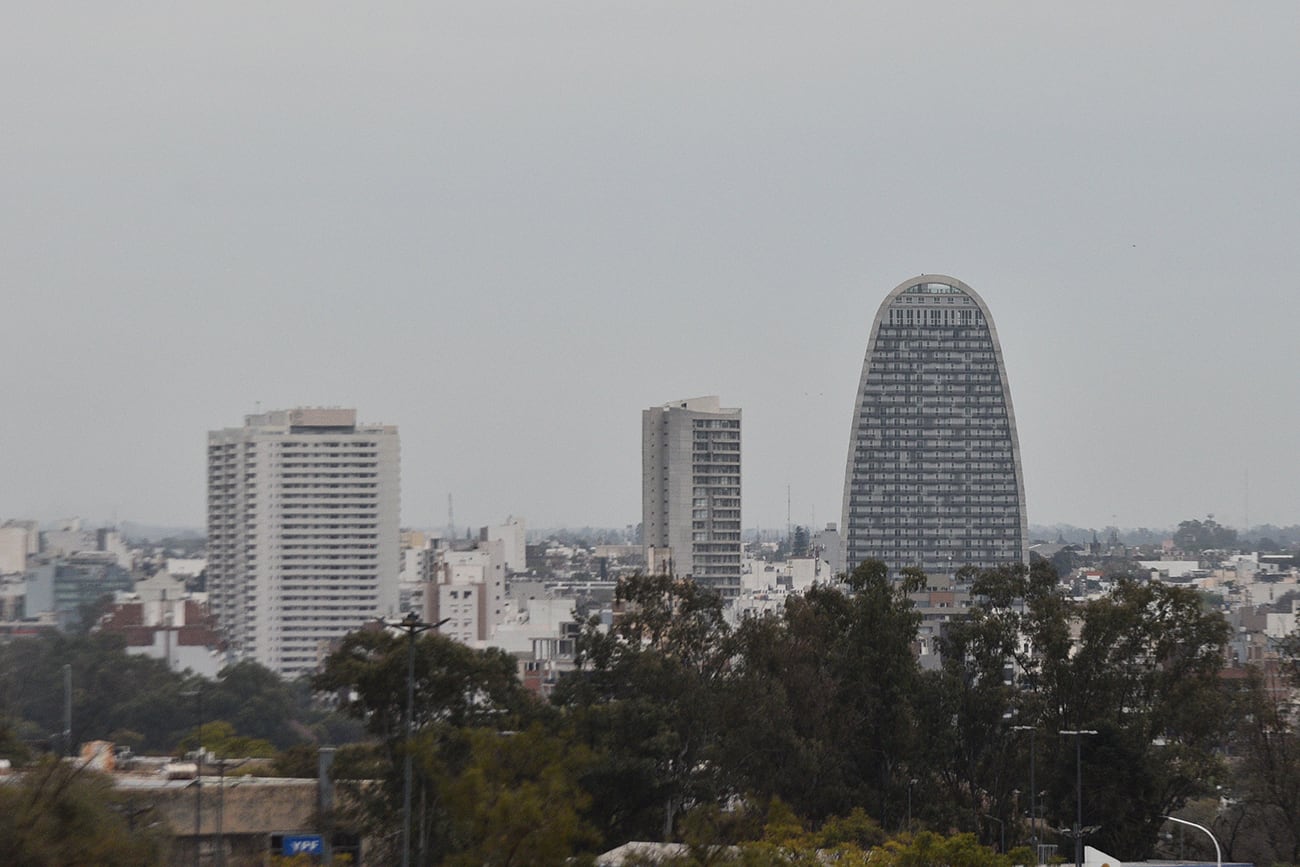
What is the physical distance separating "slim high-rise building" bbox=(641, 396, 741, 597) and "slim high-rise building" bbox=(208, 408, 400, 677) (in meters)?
17.6

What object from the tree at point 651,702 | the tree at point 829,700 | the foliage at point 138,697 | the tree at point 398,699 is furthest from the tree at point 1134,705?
the foliage at point 138,697

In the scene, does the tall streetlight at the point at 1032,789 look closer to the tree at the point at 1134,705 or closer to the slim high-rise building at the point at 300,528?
the tree at the point at 1134,705

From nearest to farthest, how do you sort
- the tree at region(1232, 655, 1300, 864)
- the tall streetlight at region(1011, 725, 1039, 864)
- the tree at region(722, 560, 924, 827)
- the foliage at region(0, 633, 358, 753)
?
the tall streetlight at region(1011, 725, 1039, 864), the tree at region(722, 560, 924, 827), the tree at region(1232, 655, 1300, 864), the foliage at region(0, 633, 358, 753)

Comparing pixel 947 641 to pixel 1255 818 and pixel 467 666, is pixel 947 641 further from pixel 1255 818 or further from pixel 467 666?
pixel 467 666

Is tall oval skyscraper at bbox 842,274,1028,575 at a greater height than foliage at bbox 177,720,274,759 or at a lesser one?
greater

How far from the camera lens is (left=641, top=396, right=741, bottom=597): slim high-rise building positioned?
12538 cm

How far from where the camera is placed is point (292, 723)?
62.3m

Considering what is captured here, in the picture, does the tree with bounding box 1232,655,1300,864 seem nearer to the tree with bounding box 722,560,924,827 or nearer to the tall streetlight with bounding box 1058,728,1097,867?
the tall streetlight with bounding box 1058,728,1097,867

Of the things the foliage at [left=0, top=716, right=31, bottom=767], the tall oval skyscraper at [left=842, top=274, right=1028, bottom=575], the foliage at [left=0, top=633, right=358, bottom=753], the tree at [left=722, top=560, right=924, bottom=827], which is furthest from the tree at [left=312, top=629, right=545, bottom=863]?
the tall oval skyscraper at [left=842, top=274, right=1028, bottom=575]

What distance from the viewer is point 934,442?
12825cm

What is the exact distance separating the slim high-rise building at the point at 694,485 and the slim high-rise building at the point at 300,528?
17.6 meters

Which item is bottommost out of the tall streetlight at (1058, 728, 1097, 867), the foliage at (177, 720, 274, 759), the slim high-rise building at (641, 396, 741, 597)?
the foliage at (177, 720, 274, 759)

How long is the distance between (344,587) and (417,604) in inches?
198

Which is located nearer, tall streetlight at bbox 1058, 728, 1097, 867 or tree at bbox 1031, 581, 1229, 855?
tall streetlight at bbox 1058, 728, 1097, 867
